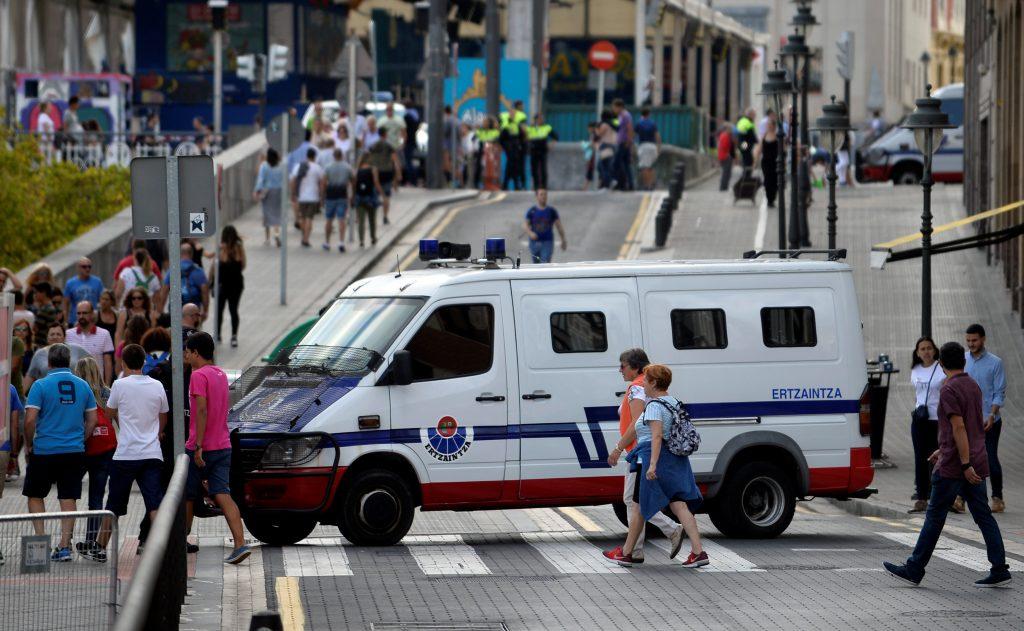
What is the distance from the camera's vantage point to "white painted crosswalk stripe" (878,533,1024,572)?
14.5 metres

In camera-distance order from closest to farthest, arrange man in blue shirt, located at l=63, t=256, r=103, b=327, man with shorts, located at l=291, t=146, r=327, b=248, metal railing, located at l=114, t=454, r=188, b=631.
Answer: metal railing, located at l=114, t=454, r=188, b=631 < man in blue shirt, located at l=63, t=256, r=103, b=327 < man with shorts, located at l=291, t=146, r=327, b=248

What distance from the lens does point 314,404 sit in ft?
48.9

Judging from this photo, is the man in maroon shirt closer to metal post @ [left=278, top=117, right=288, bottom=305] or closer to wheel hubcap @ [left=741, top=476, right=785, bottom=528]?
wheel hubcap @ [left=741, top=476, right=785, bottom=528]

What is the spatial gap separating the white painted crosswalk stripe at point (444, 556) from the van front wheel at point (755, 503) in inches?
81.2

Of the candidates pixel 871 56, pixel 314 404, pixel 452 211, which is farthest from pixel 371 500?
pixel 871 56

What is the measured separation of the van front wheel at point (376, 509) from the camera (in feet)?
49.2

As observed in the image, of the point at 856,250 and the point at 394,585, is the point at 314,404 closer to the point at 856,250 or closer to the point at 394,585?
the point at 394,585

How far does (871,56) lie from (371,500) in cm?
8769

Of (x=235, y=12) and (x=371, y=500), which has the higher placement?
(x=235, y=12)

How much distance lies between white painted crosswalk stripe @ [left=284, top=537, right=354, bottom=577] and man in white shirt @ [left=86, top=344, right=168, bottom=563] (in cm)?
110

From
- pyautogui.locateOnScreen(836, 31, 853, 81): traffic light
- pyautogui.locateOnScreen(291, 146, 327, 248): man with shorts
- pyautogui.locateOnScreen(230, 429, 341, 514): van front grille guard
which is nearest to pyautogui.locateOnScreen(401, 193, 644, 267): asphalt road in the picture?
pyautogui.locateOnScreen(291, 146, 327, 248): man with shorts

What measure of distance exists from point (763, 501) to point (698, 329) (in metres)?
1.48

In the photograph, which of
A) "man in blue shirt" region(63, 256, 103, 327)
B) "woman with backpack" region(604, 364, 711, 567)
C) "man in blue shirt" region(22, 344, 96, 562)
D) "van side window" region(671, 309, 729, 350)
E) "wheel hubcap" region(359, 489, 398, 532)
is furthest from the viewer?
"man in blue shirt" region(63, 256, 103, 327)

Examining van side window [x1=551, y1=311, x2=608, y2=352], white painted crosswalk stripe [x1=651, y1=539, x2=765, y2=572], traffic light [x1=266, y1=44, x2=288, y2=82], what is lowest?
white painted crosswalk stripe [x1=651, y1=539, x2=765, y2=572]
